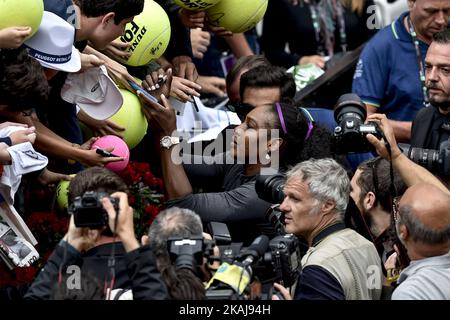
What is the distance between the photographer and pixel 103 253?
5.73 meters

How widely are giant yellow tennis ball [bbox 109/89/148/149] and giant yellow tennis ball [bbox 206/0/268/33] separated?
0.86 metres

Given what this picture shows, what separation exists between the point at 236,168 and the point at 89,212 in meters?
2.08

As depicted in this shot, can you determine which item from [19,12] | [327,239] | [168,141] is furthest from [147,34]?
[327,239]

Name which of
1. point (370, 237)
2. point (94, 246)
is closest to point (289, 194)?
point (370, 237)

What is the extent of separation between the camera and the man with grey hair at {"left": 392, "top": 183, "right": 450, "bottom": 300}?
5582 millimetres

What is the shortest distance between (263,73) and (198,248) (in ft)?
7.91

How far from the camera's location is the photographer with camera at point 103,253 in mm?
5223

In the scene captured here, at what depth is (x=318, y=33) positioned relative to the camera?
10.2 m

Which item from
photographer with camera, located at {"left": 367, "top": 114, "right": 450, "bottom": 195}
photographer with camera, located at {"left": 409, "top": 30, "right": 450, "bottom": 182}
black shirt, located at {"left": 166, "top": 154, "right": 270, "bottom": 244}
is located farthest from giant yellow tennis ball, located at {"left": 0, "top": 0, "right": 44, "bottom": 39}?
photographer with camera, located at {"left": 409, "top": 30, "right": 450, "bottom": 182}

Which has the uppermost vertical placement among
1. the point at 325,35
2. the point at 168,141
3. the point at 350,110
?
the point at 350,110

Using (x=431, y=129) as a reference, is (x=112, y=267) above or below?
above

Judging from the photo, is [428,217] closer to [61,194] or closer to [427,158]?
[427,158]

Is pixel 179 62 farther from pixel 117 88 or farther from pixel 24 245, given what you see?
pixel 24 245
